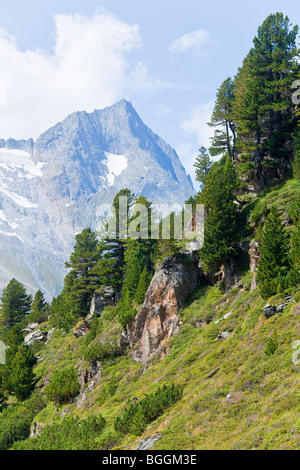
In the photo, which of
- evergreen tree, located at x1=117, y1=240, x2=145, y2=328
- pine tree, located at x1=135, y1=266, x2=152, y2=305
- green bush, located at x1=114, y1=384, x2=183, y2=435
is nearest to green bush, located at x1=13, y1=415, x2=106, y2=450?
green bush, located at x1=114, y1=384, x2=183, y2=435

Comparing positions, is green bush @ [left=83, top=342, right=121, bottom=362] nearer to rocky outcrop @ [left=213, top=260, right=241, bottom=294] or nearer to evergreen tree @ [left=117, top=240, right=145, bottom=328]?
evergreen tree @ [left=117, top=240, right=145, bottom=328]

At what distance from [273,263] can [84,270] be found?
1523 inches

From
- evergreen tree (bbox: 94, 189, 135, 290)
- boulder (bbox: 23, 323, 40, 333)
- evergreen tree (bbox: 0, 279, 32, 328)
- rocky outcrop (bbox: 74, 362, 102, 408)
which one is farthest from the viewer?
evergreen tree (bbox: 0, 279, 32, 328)

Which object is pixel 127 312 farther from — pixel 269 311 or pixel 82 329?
pixel 269 311

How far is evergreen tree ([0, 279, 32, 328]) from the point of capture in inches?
2781

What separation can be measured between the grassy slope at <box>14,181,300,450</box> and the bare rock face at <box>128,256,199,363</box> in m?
1.30

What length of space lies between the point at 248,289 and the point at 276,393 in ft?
49.2

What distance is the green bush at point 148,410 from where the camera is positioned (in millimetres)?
19562

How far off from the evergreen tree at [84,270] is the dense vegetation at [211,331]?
0.67ft

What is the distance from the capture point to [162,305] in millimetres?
34594

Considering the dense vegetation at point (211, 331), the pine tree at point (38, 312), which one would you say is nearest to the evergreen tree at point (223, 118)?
the dense vegetation at point (211, 331)

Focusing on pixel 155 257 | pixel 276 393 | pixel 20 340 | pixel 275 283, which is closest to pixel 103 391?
pixel 155 257

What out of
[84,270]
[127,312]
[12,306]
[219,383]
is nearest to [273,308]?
[219,383]
